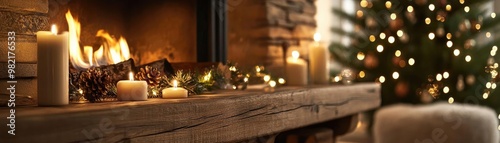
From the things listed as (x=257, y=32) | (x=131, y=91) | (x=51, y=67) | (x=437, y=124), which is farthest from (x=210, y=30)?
(x=437, y=124)

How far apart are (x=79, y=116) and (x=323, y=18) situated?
9.53ft

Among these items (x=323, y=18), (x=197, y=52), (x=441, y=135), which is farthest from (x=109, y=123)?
(x=323, y=18)

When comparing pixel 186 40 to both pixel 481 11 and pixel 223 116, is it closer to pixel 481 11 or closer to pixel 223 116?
pixel 223 116

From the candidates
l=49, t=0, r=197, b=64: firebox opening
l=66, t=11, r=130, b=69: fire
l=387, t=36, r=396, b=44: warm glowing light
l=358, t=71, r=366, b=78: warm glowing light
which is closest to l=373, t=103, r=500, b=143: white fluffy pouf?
l=358, t=71, r=366, b=78: warm glowing light

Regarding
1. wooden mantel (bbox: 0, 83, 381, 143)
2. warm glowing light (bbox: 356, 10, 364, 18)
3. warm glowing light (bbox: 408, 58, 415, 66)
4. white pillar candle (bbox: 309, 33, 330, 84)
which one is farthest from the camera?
warm glowing light (bbox: 356, 10, 364, 18)

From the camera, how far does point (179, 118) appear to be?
1434 mm

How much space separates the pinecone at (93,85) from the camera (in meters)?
1.56

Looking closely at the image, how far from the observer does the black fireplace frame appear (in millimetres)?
2406

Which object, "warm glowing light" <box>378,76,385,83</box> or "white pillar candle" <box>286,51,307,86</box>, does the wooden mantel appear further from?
"warm glowing light" <box>378,76,385,83</box>

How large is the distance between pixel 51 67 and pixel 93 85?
0.78 feet

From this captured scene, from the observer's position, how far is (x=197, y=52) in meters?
2.41

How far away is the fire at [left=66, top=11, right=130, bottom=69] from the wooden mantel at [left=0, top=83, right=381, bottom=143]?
1.39 feet

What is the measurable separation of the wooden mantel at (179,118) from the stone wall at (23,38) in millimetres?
162

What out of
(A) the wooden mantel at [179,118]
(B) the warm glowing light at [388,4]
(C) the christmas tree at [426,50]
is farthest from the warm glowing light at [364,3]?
(A) the wooden mantel at [179,118]
